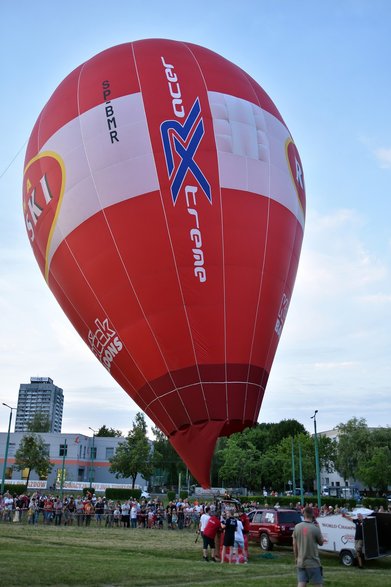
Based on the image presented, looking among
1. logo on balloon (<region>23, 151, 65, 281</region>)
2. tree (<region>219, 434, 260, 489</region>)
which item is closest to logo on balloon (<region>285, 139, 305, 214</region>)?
logo on balloon (<region>23, 151, 65, 281</region>)

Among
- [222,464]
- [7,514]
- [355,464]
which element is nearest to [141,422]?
[222,464]

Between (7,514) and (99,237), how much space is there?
16.7 meters

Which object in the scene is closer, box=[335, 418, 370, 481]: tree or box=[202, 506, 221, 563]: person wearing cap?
box=[202, 506, 221, 563]: person wearing cap

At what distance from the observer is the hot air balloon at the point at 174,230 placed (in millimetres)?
15094

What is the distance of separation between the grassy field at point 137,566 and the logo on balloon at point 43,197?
797 centimetres

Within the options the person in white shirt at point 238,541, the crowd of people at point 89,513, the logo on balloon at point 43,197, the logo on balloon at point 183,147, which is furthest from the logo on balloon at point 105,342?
the crowd of people at point 89,513

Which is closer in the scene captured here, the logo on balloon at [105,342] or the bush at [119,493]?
the logo on balloon at [105,342]

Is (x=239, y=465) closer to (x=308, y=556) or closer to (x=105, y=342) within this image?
(x=105, y=342)

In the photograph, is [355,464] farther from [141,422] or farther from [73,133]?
[73,133]

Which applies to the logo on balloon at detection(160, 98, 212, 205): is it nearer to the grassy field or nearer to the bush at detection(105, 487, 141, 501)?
the grassy field

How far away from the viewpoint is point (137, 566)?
41.4 feet

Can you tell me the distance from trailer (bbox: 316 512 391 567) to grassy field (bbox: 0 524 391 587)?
0.34 meters

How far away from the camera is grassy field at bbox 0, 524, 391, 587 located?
1059 cm

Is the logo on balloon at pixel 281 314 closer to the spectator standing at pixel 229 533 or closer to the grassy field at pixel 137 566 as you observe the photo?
the spectator standing at pixel 229 533
